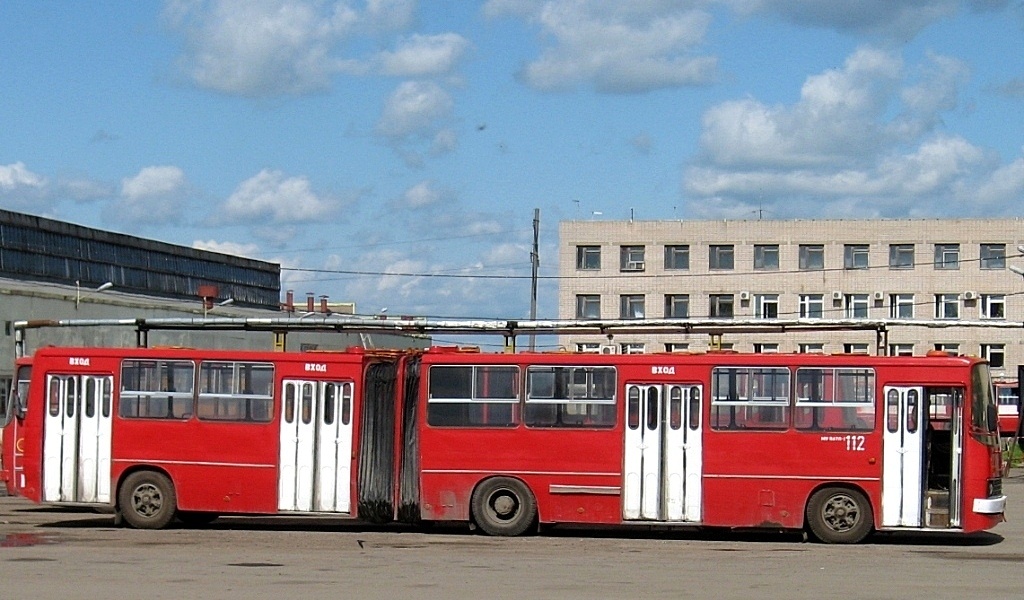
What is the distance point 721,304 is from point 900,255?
9257 millimetres

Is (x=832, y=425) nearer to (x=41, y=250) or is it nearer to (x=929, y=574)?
(x=929, y=574)

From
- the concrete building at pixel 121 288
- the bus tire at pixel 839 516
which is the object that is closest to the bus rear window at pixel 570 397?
the bus tire at pixel 839 516

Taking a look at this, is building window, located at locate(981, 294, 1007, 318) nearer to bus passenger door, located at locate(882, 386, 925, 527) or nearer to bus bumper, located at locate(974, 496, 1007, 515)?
bus passenger door, located at locate(882, 386, 925, 527)

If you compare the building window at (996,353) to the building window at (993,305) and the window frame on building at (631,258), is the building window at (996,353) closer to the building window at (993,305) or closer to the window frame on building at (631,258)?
the building window at (993,305)

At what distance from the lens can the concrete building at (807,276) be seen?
75.0 m

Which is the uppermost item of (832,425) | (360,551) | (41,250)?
(41,250)

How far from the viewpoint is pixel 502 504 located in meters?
22.0

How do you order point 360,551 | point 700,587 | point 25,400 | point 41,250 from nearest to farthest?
point 700,587 < point 360,551 < point 25,400 < point 41,250

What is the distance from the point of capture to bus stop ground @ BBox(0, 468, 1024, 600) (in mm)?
15016

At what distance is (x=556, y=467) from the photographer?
21844 millimetres

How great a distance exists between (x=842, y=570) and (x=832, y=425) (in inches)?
170

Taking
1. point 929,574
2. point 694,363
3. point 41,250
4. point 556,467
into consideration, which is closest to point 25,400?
point 556,467

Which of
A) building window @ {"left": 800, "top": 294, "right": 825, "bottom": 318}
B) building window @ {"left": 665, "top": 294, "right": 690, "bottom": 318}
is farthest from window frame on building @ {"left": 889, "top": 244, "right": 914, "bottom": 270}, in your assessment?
building window @ {"left": 665, "top": 294, "right": 690, "bottom": 318}

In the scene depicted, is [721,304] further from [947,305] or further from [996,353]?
[996,353]
